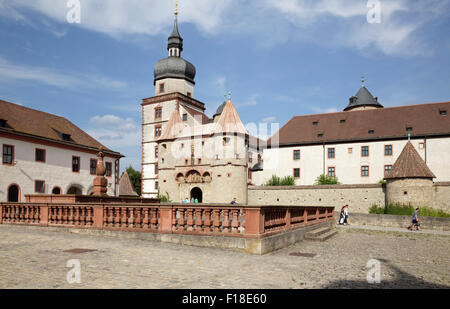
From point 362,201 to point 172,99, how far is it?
113 ft

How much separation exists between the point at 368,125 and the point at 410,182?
16.2 metres

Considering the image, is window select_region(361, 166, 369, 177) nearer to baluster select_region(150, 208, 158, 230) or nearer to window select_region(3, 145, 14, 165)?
window select_region(3, 145, 14, 165)

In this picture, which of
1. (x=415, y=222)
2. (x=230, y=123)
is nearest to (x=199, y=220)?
(x=415, y=222)

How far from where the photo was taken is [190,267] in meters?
7.12

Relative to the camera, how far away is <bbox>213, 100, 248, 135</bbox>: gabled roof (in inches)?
1966

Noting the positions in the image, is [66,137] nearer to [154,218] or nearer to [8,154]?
[8,154]

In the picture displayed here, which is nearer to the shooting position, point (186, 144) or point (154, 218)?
point (154, 218)

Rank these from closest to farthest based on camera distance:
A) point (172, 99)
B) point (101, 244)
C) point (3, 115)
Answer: point (101, 244)
point (3, 115)
point (172, 99)

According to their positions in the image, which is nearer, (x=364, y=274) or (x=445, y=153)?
(x=364, y=274)

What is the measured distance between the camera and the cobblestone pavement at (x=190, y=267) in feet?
19.3
